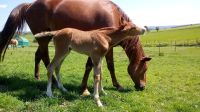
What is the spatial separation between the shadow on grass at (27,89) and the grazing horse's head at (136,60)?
76.2 inches

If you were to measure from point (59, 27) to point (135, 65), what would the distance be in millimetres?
2755

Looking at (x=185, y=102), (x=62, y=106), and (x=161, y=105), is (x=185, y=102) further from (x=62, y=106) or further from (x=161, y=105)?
(x=62, y=106)

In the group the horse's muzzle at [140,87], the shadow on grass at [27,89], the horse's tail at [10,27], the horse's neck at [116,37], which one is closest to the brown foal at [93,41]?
the horse's neck at [116,37]

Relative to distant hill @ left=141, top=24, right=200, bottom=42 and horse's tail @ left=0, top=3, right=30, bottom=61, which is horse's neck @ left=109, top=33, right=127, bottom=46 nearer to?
horse's tail @ left=0, top=3, right=30, bottom=61

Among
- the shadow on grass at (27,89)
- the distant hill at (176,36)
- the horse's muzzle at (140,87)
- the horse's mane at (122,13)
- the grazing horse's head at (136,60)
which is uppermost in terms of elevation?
the horse's mane at (122,13)

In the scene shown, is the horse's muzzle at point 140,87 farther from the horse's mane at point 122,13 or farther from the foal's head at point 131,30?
the foal's head at point 131,30

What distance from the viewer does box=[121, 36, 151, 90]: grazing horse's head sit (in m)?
10.7

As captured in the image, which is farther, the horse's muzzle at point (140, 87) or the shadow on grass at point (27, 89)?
the horse's muzzle at point (140, 87)

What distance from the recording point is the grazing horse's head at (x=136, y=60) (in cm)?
1069

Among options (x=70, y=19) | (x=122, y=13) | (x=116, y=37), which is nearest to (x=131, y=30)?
(x=116, y=37)

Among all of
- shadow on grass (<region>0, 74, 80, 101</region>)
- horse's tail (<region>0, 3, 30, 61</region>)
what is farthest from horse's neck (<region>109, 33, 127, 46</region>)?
horse's tail (<region>0, 3, 30, 61</region>)

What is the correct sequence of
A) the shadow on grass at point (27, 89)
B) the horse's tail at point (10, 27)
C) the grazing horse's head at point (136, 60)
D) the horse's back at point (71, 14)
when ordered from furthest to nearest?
the horse's tail at point (10, 27) < the grazing horse's head at point (136, 60) < the horse's back at point (71, 14) < the shadow on grass at point (27, 89)

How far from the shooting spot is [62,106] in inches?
321

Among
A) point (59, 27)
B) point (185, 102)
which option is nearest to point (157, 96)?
point (185, 102)
